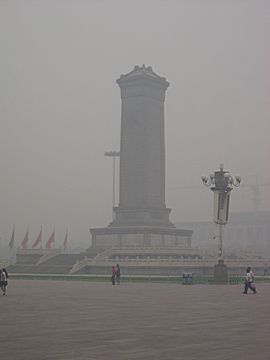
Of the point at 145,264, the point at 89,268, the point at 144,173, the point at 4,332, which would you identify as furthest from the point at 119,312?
the point at 144,173

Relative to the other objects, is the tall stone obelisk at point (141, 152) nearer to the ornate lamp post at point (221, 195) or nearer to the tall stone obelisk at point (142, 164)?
the tall stone obelisk at point (142, 164)

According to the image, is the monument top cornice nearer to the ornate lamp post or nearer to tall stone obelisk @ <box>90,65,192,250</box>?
tall stone obelisk @ <box>90,65,192,250</box>

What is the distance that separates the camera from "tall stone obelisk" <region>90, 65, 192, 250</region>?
279ft

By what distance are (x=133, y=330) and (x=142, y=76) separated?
74.6 meters

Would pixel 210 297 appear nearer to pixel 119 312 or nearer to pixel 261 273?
pixel 119 312

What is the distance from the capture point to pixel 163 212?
88.4 meters

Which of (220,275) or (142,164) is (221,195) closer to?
(220,275)

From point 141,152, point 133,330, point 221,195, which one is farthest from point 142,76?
point 133,330

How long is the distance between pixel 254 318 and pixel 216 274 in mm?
23369

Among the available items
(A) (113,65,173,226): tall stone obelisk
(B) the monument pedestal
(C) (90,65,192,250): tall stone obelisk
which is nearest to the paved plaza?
(B) the monument pedestal

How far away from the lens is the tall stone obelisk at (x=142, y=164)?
3354 inches

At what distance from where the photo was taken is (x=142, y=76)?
8775 cm

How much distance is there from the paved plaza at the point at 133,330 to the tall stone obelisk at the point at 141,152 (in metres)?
61.6

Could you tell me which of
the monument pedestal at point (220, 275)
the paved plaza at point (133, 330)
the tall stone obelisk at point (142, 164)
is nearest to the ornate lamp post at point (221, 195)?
the monument pedestal at point (220, 275)
